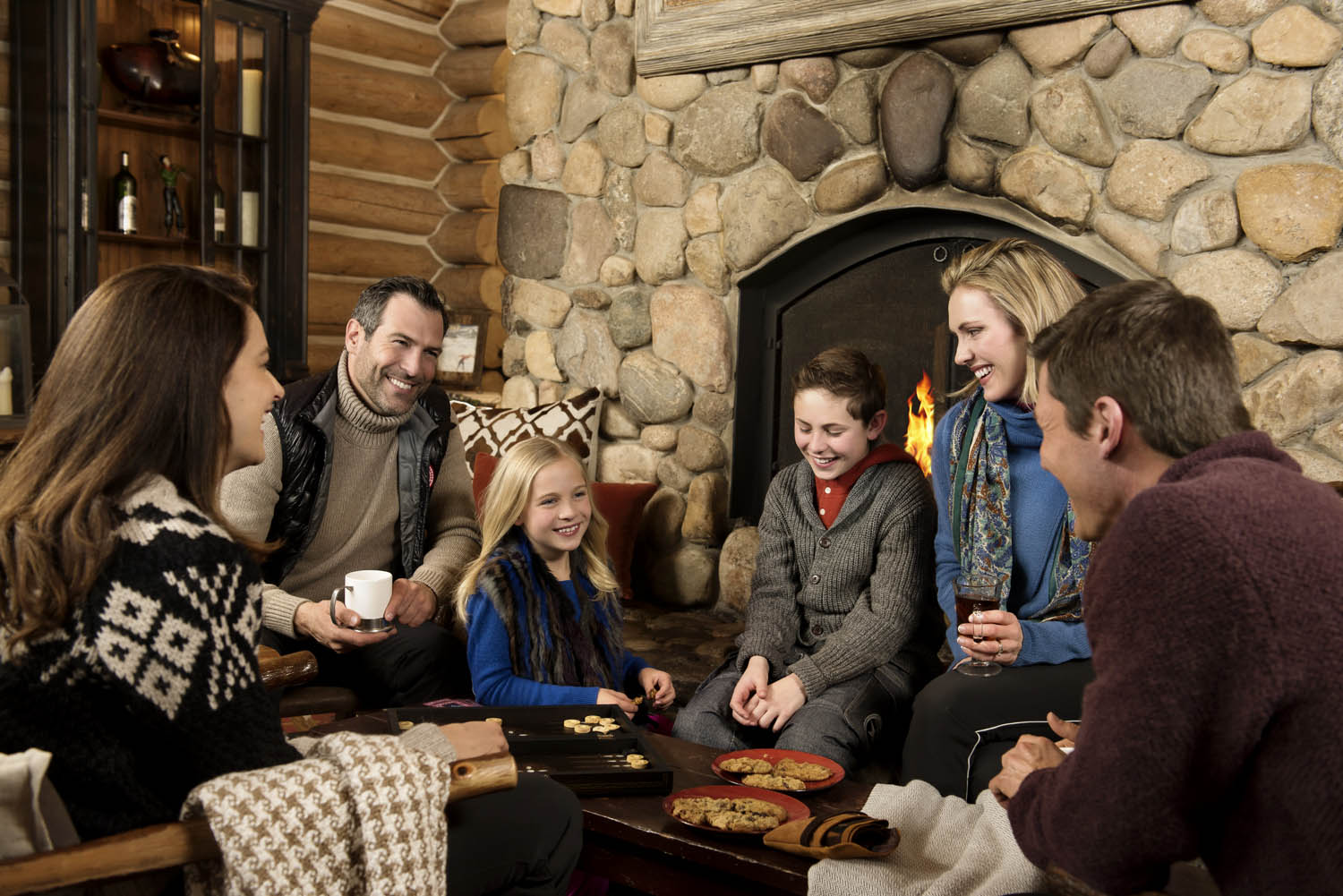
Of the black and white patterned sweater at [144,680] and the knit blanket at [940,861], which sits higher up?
the black and white patterned sweater at [144,680]

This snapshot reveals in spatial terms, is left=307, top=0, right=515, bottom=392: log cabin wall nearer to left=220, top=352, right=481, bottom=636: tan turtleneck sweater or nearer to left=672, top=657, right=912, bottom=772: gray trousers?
left=220, top=352, right=481, bottom=636: tan turtleneck sweater

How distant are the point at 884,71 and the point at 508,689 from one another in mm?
1985

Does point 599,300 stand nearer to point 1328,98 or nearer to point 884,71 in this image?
point 884,71

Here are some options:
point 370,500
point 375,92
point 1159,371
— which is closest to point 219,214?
point 375,92

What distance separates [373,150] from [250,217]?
870 mm

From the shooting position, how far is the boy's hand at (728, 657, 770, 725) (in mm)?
2482

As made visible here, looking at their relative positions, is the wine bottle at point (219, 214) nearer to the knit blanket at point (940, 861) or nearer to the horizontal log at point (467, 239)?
the horizontal log at point (467, 239)

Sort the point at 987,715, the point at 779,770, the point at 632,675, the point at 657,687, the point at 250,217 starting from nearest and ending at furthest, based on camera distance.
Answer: the point at 779,770 < the point at 987,715 < the point at 657,687 < the point at 632,675 < the point at 250,217

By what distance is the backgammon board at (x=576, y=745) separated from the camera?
1.86m

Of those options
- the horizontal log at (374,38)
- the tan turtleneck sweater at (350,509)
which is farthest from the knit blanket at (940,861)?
the horizontal log at (374,38)

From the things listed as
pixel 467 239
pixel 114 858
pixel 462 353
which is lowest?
pixel 114 858

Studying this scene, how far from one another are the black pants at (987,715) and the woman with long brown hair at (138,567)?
103 centimetres

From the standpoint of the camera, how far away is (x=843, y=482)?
2.70 metres

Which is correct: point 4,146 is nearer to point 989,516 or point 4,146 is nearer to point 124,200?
point 124,200
